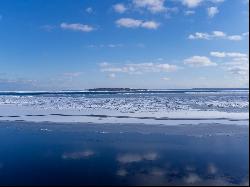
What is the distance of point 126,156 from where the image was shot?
7.95 meters

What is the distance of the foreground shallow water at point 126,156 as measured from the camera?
20.5 feet

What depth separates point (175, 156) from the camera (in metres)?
7.91

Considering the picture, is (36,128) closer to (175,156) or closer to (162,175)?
(175,156)

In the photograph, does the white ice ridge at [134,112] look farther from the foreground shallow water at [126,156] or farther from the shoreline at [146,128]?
the foreground shallow water at [126,156]

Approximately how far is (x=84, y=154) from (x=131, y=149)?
3.93 feet

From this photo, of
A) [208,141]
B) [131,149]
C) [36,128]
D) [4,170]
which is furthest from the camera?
[36,128]

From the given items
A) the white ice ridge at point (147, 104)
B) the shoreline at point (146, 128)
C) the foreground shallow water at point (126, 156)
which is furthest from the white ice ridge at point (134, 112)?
the foreground shallow water at point (126, 156)

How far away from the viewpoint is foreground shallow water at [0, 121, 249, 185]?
6.23 metres

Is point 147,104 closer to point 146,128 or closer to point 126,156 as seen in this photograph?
point 146,128

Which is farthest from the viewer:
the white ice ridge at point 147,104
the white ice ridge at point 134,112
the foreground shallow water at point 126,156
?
the white ice ridge at point 147,104

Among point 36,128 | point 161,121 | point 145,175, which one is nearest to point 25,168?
point 145,175

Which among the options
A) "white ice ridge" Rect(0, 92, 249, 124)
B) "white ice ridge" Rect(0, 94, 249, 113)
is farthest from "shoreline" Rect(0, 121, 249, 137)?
"white ice ridge" Rect(0, 94, 249, 113)

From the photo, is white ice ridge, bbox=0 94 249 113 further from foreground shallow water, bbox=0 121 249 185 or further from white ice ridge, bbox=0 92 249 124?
foreground shallow water, bbox=0 121 249 185

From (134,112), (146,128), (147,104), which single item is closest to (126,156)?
(146,128)
